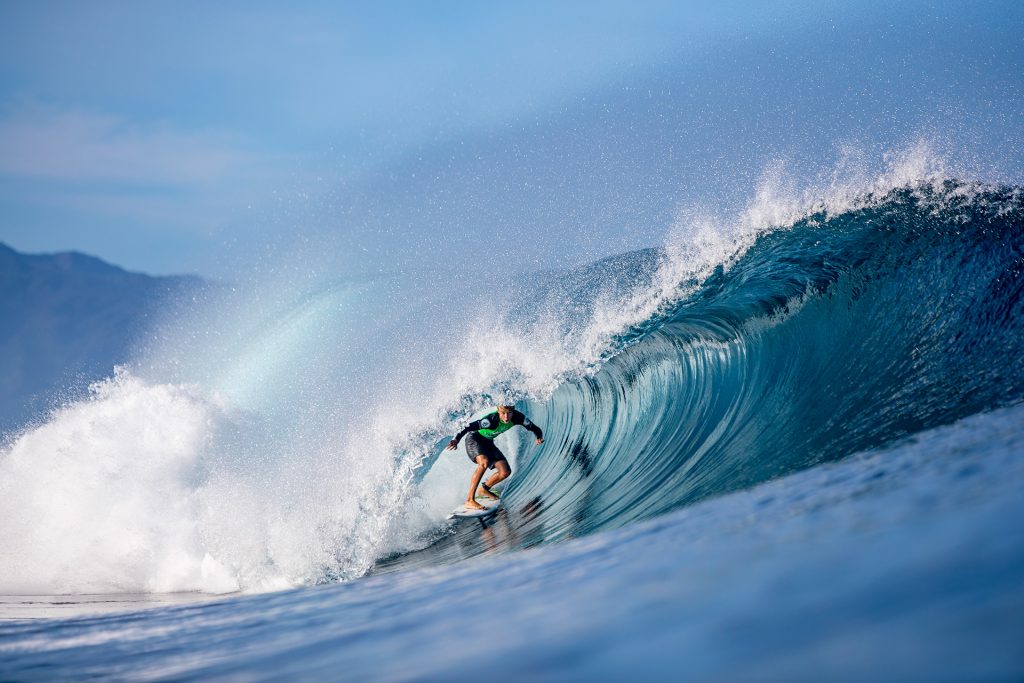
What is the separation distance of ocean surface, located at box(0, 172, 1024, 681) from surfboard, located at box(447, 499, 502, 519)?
21 centimetres

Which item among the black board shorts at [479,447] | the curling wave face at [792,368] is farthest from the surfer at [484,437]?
the curling wave face at [792,368]

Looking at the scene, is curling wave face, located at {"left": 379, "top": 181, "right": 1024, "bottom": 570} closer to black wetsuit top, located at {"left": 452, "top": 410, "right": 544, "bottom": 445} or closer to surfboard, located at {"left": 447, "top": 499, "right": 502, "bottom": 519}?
surfboard, located at {"left": 447, "top": 499, "right": 502, "bottom": 519}

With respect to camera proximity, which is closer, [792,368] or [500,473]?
[792,368]

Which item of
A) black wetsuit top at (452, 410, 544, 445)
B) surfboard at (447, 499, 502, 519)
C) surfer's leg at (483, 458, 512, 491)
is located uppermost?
black wetsuit top at (452, 410, 544, 445)

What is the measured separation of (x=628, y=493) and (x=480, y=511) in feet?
6.87

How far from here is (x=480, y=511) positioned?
27.1ft

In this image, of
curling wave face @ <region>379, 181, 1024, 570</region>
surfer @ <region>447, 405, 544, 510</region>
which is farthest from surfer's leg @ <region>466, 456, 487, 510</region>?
curling wave face @ <region>379, 181, 1024, 570</region>

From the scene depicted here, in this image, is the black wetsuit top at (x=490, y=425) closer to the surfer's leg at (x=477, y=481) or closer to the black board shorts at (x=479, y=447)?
the black board shorts at (x=479, y=447)

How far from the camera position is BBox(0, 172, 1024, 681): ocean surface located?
1.90 metres

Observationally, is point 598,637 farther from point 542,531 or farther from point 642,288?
point 642,288

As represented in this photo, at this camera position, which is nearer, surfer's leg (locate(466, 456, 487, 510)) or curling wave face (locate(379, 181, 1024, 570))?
curling wave face (locate(379, 181, 1024, 570))

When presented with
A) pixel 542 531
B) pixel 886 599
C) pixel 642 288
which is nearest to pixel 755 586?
pixel 886 599

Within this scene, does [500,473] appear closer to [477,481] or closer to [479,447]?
[477,481]

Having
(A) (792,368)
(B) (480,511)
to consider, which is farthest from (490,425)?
(A) (792,368)
